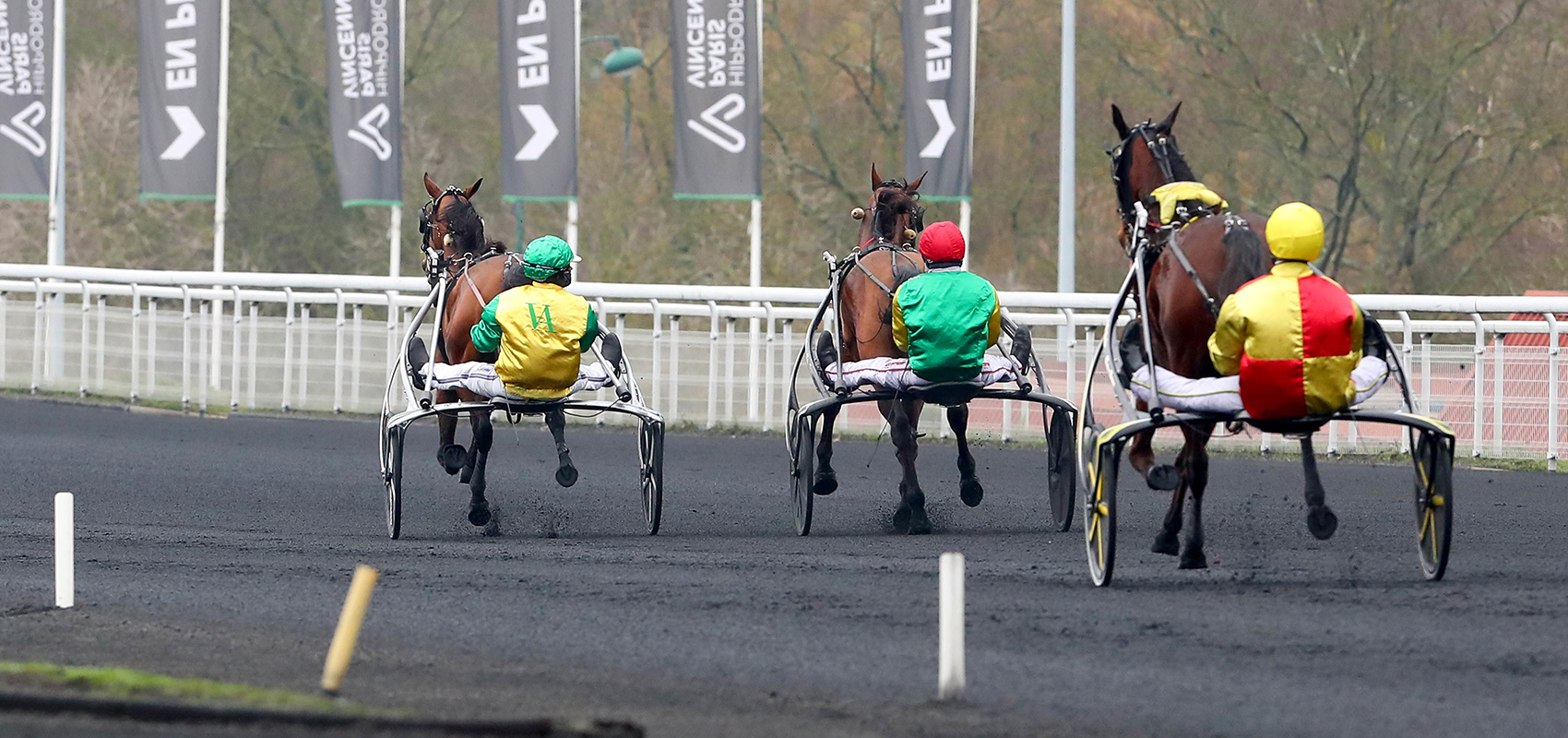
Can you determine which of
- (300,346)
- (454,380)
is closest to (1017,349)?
(454,380)

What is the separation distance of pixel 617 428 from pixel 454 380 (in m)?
8.60

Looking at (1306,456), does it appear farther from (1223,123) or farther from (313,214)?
(313,214)

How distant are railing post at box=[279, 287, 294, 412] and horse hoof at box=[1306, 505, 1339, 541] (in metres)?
14.6

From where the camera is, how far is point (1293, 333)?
9195 millimetres

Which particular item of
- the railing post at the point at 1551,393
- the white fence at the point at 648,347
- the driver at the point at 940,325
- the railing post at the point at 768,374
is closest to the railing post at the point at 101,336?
the white fence at the point at 648,347

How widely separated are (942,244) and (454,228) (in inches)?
132

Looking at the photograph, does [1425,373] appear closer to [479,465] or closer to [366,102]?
[479,465]

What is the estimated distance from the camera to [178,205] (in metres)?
40.5

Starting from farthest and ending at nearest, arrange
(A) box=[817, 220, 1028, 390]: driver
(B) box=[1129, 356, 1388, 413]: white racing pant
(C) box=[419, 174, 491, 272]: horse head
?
(C) box=[419, 174, 491, 272]: horse head → (A) box=[817, 220, 1028, 390]: driver → (B) box=[1129, 356, 1388, 413]: white racing pant

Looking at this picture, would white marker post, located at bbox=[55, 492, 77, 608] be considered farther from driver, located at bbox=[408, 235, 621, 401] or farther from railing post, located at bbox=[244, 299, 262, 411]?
railing post, located at bbox=[244, 299, 262, 411]

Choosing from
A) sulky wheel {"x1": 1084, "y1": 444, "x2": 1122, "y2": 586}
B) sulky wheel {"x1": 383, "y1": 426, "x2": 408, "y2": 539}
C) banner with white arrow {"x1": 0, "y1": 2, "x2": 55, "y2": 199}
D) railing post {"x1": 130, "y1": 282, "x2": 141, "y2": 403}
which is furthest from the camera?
banner with white arrow {"x1": 0, "y1": 2, "x2": 55, "y2": 199}

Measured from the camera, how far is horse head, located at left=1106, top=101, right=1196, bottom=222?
1110cm

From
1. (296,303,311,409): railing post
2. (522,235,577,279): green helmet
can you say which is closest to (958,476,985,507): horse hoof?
(522,235,577,279): green helmet

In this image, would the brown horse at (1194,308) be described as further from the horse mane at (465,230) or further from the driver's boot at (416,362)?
the horse mane at (465,230)
